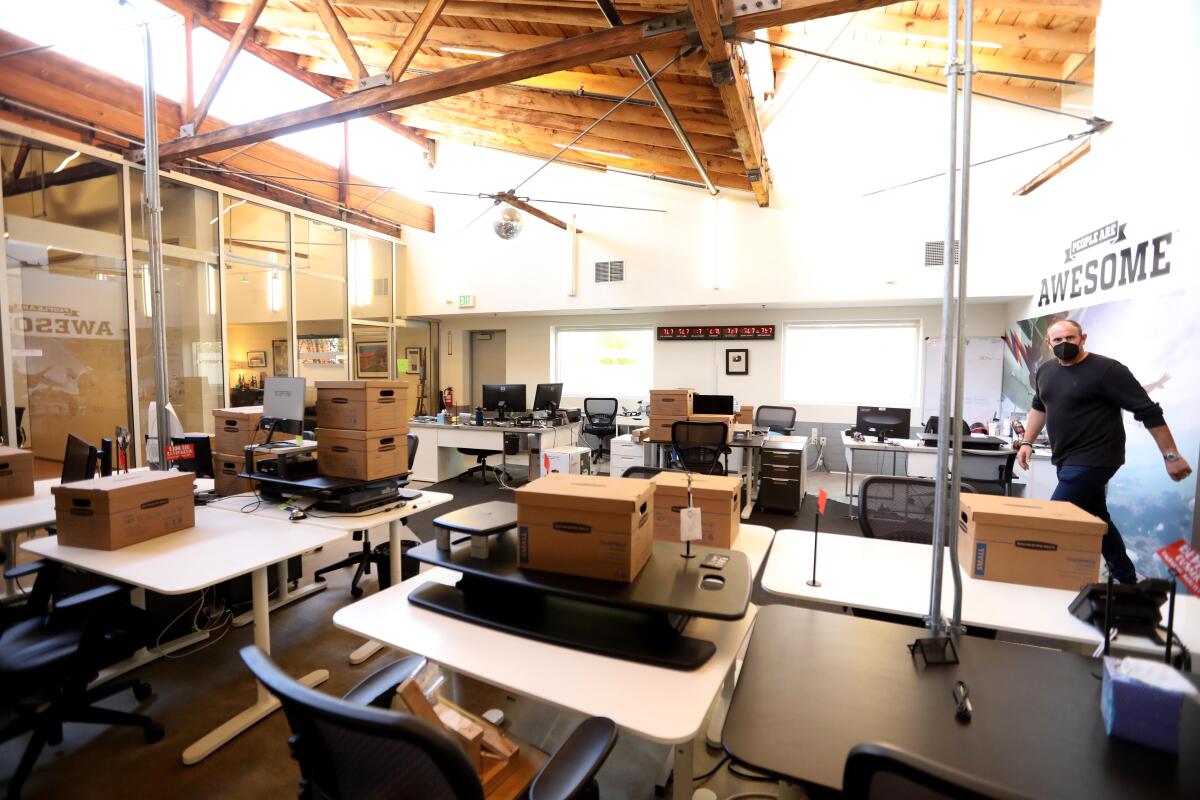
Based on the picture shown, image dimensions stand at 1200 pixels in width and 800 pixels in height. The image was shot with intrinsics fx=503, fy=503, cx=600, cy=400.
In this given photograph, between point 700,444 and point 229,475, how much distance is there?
3589 mm

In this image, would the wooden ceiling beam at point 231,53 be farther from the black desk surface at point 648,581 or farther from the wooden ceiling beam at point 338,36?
the black desk surface at point 648,581

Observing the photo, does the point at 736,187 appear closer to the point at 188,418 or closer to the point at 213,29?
the point at 213,29

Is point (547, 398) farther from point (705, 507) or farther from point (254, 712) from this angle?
point (254, 712)

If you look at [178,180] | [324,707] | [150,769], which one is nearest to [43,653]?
[150,769]

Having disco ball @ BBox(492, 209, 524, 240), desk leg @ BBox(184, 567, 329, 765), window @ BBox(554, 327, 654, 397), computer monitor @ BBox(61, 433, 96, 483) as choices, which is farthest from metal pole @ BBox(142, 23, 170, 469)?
window @ BBox(554, 327, 654, 397)

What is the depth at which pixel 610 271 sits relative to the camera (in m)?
7.43

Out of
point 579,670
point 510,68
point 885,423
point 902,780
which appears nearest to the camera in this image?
point 902,780

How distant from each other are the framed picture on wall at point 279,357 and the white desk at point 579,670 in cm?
619

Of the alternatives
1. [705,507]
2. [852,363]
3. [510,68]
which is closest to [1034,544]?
[705,507]

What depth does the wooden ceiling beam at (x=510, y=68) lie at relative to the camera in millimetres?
2828

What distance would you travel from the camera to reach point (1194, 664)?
1336 millimetres

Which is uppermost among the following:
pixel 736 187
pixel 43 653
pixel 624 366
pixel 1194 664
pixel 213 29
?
pixel 213 29

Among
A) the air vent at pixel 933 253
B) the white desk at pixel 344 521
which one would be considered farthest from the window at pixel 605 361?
the white desk at pixel 344 521

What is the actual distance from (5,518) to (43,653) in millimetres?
1167
